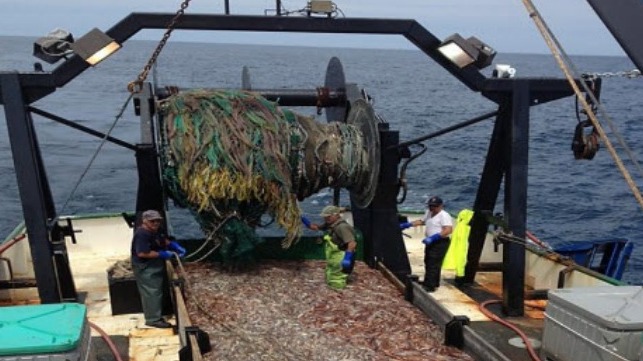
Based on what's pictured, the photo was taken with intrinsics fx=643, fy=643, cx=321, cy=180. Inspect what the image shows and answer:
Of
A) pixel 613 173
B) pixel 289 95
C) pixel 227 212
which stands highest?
pixel 289 95

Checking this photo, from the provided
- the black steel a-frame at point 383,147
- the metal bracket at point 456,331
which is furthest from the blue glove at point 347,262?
the metal bracket at point 456,331

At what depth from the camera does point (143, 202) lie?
31.5 feet

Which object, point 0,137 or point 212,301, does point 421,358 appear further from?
point 0,137

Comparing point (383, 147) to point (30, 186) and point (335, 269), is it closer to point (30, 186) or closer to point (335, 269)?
point (335, 269)

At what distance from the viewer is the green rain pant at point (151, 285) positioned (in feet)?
30.0

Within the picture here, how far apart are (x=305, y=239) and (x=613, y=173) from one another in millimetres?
29289

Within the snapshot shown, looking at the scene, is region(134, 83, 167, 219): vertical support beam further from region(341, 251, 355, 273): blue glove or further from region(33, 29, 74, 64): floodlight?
region(341, 251, 355, 273): blue glove

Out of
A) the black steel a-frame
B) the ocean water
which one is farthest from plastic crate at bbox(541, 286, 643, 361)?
the ocean water

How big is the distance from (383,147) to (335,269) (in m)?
2.21

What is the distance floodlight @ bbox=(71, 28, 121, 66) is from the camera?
8.86m

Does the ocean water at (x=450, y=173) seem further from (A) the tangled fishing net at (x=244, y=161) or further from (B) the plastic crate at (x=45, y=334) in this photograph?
(B) the plastic crate at (x=45, y=334)

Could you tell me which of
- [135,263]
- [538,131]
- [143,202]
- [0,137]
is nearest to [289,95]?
[143,202]

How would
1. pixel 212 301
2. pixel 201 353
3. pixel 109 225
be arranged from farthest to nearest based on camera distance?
pixel 109 225 < pixel 212 301 < pixel 201 353

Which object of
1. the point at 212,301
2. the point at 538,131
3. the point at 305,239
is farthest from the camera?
the point at 538,131
